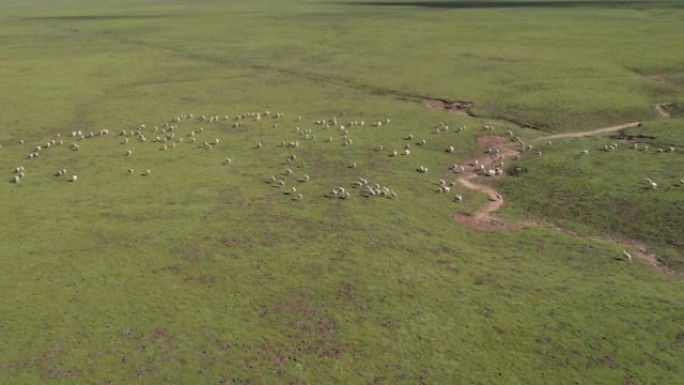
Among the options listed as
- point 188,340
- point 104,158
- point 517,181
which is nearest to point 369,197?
point 517,181

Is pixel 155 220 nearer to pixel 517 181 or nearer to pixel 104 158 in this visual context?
pixel 104 158

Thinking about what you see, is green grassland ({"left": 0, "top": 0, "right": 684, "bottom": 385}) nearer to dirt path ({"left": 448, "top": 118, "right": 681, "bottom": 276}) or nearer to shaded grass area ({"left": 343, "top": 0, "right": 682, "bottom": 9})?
dirt path ({"left": 448, "top": 118, "right": 681, "bottom": 276})

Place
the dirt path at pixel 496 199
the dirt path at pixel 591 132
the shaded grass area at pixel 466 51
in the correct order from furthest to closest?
the shaded grass area at pixel 466 51
the dirt path at pixel 591 132
the dirt path at pixel 496 199

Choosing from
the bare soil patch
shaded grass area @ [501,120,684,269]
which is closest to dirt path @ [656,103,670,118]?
shaded grass area @ [501,120,684,269]

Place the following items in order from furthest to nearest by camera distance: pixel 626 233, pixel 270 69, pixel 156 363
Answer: pixel 270 69
pixel 626 233
pixel 156 363

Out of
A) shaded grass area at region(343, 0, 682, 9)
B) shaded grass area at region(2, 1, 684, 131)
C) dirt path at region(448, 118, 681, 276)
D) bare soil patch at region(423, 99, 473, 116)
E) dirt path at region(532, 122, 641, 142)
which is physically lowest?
dirt path at region(448, 118, 681, 276)

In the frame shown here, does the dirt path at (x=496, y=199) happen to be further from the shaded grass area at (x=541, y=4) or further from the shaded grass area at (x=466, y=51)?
the shaded grass area at (x=541, y=4)

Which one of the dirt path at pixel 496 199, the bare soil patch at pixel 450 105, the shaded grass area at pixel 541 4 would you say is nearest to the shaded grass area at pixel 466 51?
the bare soil patch at pixel 450 105

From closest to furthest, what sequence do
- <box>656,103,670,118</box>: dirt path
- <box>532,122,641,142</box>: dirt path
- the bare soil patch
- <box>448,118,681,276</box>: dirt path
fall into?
<box>448,118,681,276</box>: dirt path → <box>532,122,641,142</box>: dirt path → <box>656,103,670,118</box>: dirt path → the bare soil patch
